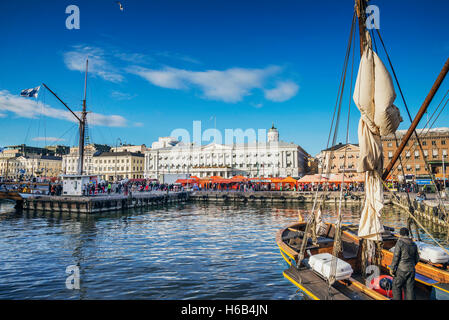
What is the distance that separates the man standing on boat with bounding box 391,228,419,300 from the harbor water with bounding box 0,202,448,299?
4.57 meters

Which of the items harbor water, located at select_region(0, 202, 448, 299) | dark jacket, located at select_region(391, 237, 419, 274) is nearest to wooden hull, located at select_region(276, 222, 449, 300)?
dark jacket, located at select_region(391, 237, 419, 274)

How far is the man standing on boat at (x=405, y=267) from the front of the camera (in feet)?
24.5

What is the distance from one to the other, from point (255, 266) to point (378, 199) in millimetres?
7947

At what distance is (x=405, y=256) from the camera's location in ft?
24.6

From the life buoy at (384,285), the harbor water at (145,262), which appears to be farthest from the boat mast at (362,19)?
the harbor water at (145,262)

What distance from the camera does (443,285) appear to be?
8531 millimetres

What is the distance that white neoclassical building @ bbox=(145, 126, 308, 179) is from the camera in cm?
9931

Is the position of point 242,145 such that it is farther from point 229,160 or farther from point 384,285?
point 384,285

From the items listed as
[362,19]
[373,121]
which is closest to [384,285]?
[373,121]

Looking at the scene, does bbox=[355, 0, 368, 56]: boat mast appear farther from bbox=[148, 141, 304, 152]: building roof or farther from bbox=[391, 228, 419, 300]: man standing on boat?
bbox=[148, 141, 304, 152]: building roof

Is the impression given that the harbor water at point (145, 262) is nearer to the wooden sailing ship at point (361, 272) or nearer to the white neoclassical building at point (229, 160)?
the wooden sailing ship at point (361, 272)
